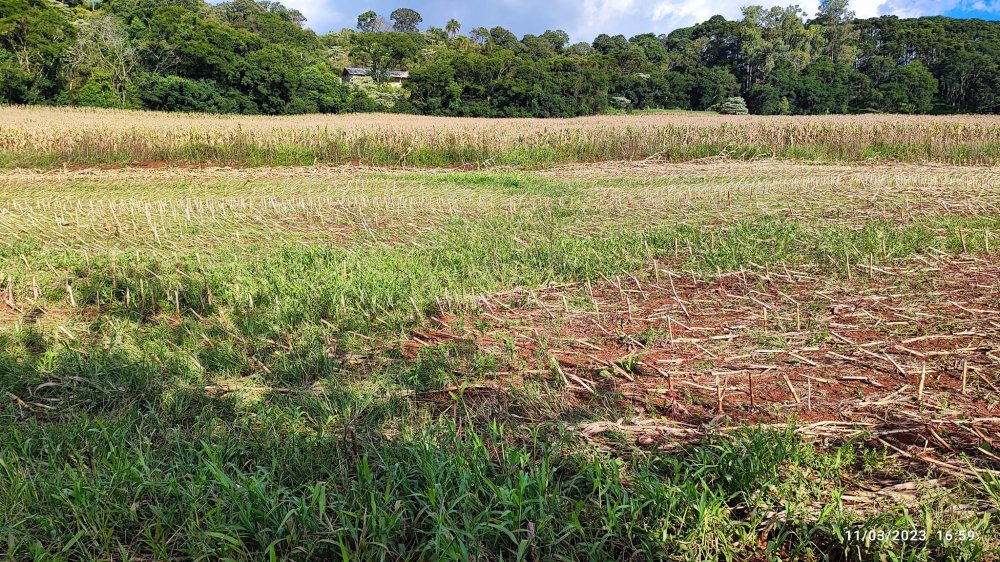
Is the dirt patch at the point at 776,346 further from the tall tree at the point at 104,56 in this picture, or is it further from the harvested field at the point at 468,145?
the tall tree at the point at 104,56

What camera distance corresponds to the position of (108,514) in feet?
8.06

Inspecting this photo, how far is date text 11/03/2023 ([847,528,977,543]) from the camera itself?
2.16m

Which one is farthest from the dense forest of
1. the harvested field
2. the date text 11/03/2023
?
the date text 11/03/2023

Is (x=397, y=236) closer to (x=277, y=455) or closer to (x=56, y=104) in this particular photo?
(x=277, y=455)

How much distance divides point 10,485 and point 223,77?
4640 cm

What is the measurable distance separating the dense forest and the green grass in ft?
131

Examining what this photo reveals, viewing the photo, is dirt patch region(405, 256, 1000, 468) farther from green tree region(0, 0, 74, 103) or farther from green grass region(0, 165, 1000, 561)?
green tree region(0, 0, 74, 103)

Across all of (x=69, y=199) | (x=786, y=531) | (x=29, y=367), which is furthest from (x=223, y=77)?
(x=786, y=531)

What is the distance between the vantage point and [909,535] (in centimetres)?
219

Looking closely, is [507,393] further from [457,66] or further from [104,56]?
[104,56]

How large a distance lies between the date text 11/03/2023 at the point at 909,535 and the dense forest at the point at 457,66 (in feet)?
151

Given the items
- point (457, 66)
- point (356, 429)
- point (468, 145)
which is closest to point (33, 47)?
point (457, 66)

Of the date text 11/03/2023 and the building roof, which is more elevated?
the building roof

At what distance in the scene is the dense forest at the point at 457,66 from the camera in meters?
42.8
